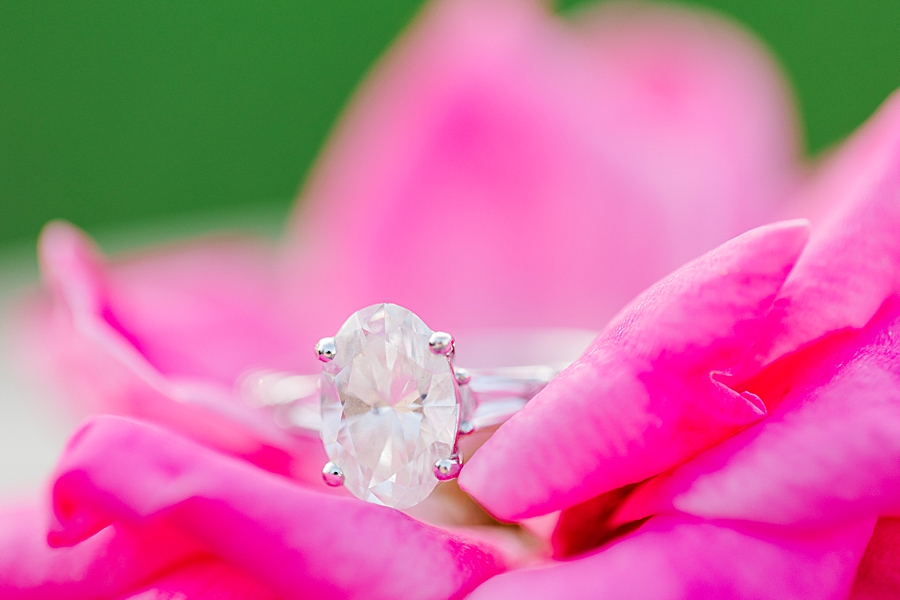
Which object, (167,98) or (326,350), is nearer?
(326,350)

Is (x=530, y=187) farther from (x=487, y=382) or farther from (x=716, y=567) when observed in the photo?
(x=716, y=567)

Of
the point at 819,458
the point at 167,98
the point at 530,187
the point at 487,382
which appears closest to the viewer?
the point at 819,458

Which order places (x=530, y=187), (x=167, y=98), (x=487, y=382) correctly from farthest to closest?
(x=167, y=98) → (x=530, y=187) → (x=487, y=382)

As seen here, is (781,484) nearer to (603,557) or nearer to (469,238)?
(603,557)

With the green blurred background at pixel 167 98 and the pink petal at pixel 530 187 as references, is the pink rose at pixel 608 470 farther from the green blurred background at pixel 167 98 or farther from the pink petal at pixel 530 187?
the green blurred background at pixel 167 98

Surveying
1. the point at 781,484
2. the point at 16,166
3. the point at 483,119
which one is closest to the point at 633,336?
the point at 781,484

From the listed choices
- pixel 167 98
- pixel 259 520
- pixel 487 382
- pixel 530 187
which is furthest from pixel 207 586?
pixel 167 98
